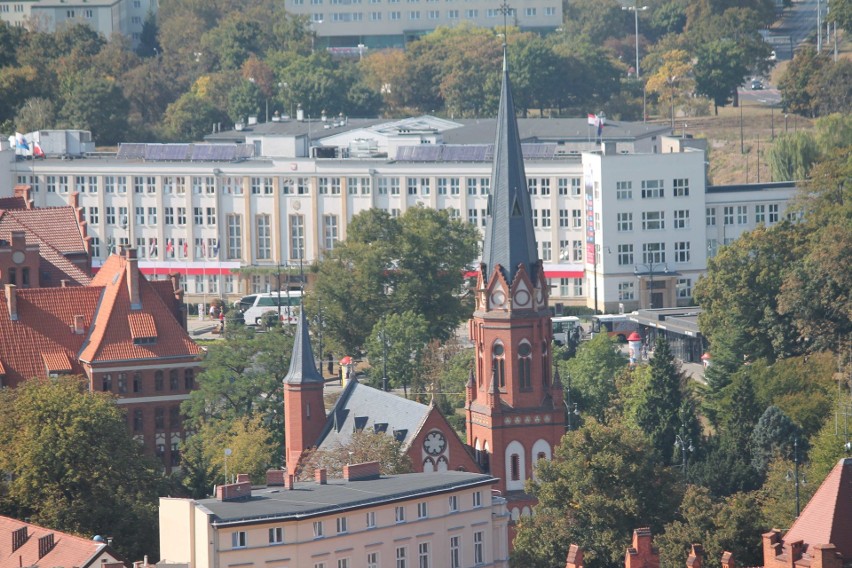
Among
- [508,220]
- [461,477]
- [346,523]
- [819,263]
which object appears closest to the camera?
[346,523]

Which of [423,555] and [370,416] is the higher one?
[370,416]

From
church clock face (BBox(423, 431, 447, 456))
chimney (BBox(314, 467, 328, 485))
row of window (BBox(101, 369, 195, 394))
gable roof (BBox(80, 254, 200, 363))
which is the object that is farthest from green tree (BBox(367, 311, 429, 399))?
chimney (BBox(314, 467, 328, 485))

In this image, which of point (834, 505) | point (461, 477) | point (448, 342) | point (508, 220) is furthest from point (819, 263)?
point (834, 505)

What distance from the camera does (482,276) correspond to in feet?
493

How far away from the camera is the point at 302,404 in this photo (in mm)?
149625

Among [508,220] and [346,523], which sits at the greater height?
[508,220]

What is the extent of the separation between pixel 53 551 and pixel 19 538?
135 inches

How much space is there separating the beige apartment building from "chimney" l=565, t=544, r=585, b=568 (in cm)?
660

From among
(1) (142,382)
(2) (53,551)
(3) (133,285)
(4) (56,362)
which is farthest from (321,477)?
(3) (133,285)

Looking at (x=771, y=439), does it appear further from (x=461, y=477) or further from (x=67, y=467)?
(x=67, y=467)

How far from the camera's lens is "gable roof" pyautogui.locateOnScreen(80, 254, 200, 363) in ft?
550

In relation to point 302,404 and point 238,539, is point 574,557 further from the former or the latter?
point 302,404

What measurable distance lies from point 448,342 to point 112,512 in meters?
50.5

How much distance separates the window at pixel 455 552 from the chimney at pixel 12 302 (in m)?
43.9
